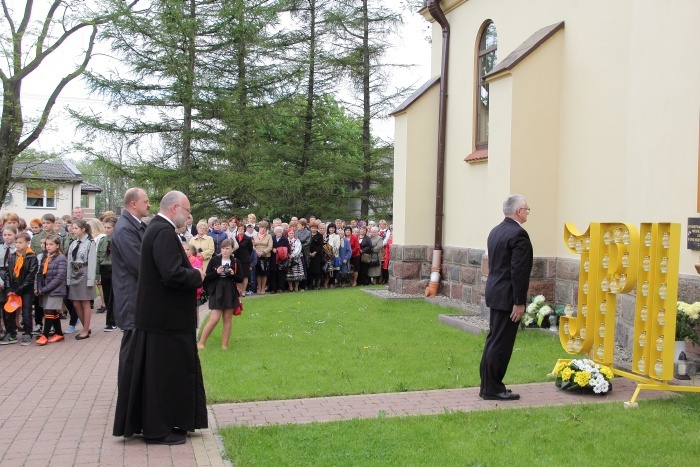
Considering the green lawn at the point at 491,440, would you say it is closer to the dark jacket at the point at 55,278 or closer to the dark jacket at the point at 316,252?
the dark jacket at the point at 55,278

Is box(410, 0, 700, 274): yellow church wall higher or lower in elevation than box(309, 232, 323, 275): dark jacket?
higher

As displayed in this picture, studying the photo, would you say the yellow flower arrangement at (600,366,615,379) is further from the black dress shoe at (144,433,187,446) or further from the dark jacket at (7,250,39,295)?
the dark jacket at (7,250,39,295)

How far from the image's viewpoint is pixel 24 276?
1105 centimetres

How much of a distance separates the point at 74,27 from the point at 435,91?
1551 cm

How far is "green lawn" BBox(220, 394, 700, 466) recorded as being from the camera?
17.2 feet

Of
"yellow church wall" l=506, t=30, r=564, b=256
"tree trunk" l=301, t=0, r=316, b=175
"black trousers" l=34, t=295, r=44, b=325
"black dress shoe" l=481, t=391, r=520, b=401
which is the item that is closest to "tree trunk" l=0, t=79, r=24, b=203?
"tree trunk" l=301, t=0, r=316, b=175

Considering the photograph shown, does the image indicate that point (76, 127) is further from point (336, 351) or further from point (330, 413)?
point (330, 413)

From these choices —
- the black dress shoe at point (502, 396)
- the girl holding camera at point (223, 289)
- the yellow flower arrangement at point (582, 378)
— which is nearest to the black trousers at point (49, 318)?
the girl holding camera at point (223, 289)

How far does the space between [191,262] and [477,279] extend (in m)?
5.84

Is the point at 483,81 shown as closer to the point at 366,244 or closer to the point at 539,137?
the point at 539,137

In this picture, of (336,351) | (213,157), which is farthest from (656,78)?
(213,157)

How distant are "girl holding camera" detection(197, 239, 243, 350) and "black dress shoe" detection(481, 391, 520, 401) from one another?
161 inches

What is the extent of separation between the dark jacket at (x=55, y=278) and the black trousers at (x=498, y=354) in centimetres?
692

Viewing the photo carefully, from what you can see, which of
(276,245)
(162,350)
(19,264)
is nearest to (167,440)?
(162,350)
